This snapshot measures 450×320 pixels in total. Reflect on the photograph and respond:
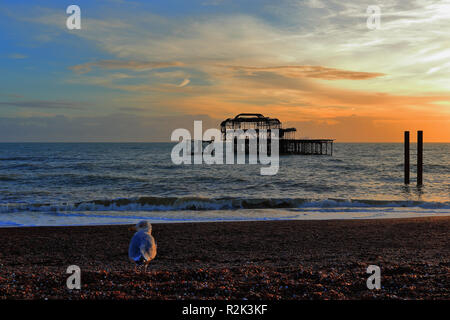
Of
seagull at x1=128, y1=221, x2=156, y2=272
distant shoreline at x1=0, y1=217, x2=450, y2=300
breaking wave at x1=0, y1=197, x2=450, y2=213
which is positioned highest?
seagull at x1=128, y1=221, x2=156, y2=272

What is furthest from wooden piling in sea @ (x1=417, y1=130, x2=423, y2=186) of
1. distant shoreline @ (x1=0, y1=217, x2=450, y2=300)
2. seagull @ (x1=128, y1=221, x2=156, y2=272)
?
seagull @ (x1=128, y1=221, x2=156, y2=272)

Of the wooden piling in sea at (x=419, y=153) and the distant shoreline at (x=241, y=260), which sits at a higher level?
the wooden piling in sea at (x=419, y=153)

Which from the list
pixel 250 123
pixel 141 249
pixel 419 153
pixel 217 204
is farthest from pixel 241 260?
pixel 250 123

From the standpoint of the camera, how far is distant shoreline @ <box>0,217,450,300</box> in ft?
16.0

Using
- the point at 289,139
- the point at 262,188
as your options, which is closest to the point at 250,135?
the point at 289,139

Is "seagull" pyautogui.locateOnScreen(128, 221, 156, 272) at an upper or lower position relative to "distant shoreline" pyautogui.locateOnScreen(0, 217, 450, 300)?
upper

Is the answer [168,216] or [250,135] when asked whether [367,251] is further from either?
[250,135]

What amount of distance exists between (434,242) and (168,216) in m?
9.11

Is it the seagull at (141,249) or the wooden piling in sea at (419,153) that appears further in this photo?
the wooden piling in sea at (419,153)

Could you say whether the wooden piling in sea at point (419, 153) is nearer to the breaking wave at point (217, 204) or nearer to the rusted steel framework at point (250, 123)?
the breaking wave at point (217, 204)

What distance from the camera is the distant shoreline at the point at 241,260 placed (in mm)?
4887

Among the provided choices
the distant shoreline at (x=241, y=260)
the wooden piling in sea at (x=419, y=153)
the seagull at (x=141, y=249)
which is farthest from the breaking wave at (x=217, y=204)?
the seagull at (x=141, y=249)

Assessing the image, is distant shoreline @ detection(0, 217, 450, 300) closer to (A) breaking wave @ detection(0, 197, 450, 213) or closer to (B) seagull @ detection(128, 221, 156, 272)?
(B) seagull @ detection(128, 221, 156, 272)

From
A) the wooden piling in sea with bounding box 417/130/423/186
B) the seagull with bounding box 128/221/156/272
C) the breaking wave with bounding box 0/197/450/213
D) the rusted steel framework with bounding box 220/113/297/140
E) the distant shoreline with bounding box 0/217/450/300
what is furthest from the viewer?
the rusted steel framework with bounding box 220/113/297/140
